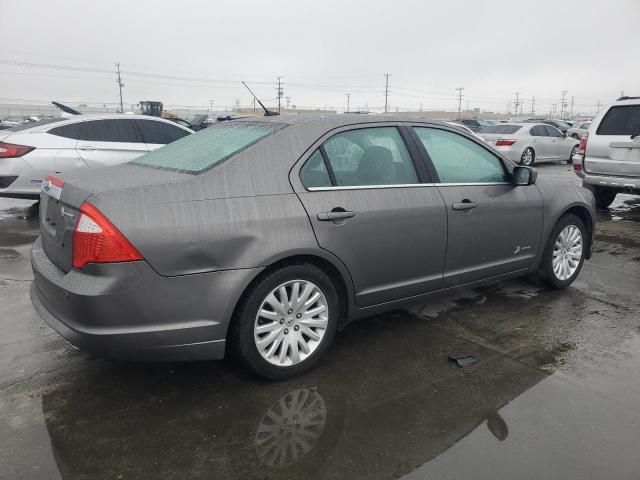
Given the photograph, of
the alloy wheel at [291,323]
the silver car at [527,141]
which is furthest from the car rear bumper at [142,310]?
the silver car at [527,141]

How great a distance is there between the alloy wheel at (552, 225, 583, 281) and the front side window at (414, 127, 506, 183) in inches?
40.0

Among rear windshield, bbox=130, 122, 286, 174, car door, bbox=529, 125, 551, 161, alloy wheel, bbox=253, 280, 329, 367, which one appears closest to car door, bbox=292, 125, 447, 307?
alloy wheel, bbox=253, 280, 329, 367

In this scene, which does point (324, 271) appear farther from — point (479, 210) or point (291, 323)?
point (479, 210)

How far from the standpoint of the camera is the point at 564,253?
478 centimetres

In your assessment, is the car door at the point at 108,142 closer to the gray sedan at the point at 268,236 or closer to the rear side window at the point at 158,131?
the rear side window at the point at 158,131

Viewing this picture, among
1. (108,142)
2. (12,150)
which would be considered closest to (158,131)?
(108,142)

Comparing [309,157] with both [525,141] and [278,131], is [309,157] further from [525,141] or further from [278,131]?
[525,141]

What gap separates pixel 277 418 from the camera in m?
2.73

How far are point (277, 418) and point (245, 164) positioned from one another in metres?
1.40

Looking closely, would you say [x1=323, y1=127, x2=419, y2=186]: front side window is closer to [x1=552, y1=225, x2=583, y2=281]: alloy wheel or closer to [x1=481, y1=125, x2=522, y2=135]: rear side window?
[x1=552, y1=225, x2=583, y2=281]: alloy wheel

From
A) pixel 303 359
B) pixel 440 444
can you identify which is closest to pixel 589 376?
pixel 440 444

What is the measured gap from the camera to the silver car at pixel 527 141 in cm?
1677

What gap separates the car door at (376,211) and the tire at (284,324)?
0.22 meters

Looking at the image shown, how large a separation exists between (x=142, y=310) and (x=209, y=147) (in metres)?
1.20
